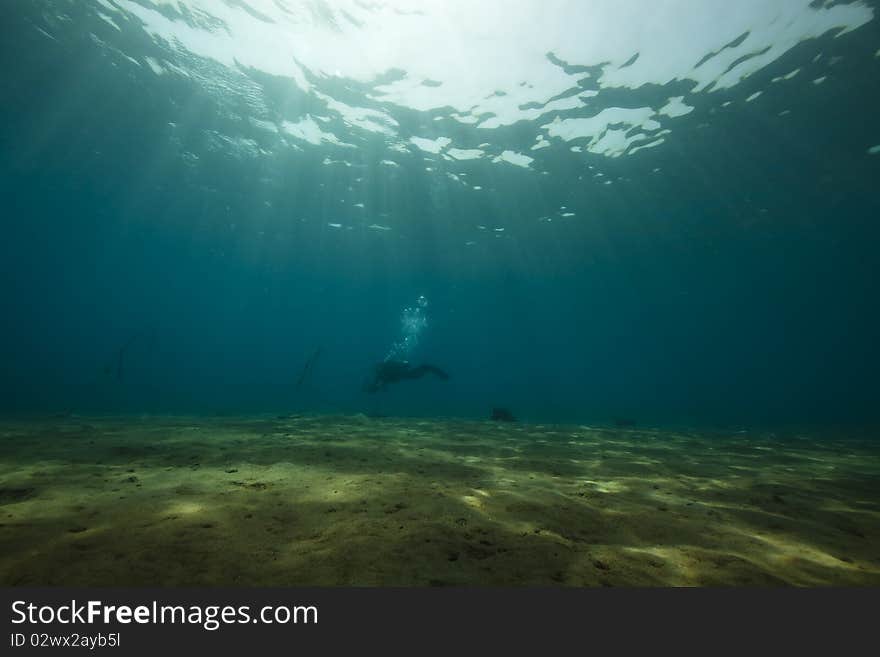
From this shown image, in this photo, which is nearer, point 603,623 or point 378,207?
point 603,623

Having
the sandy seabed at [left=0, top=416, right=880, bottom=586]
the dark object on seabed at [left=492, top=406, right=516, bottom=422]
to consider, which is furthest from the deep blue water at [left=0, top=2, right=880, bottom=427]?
the sandy seabed at [left=0, top=416, right=880, bottom=586]

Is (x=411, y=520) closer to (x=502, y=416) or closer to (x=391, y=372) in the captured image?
(x=391, y=372)

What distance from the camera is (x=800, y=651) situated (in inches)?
84.2

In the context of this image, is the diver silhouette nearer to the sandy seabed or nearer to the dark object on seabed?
the dark object on seabed

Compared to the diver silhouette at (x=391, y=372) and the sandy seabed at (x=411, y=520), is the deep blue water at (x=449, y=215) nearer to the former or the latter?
the diver silhouette at (x=391, y=372)

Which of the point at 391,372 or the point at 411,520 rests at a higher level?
the point at 391,372

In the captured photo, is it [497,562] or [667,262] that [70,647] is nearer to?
[497,562]

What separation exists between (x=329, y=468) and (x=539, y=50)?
56.0 ft

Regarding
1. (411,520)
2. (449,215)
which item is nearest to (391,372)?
(411,520)

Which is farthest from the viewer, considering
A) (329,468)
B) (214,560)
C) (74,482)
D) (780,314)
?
(780,314)

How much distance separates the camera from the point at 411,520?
3.59m

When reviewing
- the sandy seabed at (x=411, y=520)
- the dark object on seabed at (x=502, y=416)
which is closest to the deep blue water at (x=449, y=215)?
the dark object on seabed at (x=502, y=416)

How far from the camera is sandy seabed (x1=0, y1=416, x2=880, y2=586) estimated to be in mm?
2707

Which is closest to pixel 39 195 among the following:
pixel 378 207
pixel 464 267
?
pixel 378 207
